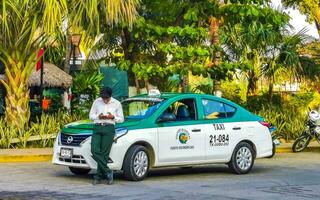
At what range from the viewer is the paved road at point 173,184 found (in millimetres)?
11227

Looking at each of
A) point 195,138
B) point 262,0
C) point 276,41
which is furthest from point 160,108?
point 276,41

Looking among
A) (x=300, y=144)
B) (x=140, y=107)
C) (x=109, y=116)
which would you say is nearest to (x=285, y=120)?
(x=300, y=144)

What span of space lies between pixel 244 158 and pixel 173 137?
6.34ft

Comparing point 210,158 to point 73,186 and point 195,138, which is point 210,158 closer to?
point 195,138

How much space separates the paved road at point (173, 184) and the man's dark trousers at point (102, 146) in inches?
11.8

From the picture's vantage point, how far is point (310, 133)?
2111cm

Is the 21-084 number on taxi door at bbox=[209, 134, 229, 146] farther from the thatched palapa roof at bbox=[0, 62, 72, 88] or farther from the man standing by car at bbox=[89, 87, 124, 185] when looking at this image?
the thatched palapa roof at bbox=[0, 62, 72, 88]

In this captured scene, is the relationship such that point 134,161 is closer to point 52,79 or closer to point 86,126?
point 86,126

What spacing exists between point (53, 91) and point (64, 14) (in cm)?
1636

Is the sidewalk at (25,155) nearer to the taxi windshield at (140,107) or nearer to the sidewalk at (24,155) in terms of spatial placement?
the sidewalk at (24,155)

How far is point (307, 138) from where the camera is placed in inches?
834

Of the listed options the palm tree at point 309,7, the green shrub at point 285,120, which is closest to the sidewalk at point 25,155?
the green shrub at point 285,120

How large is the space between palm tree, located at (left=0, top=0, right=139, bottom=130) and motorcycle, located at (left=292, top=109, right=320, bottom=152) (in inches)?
235

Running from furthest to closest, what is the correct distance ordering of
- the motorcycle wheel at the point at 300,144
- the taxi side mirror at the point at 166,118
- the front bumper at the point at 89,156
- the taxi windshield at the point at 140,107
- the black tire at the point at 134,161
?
the motorcycle wheel at the point at 300,144, the taxi windshield at the point at 140,107, the taxi side mirror at the point at 166,118, the black tire at the point at 134,161, the front bumper at the point at 89,156
